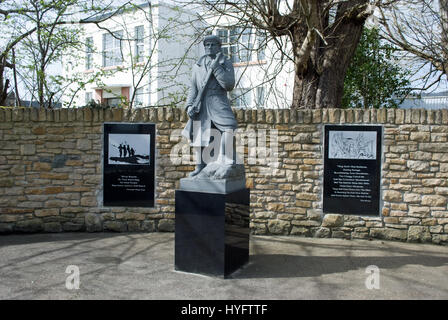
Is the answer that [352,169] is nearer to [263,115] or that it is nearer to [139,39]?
[263,115]

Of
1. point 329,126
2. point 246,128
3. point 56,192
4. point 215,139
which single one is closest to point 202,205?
point 215,139

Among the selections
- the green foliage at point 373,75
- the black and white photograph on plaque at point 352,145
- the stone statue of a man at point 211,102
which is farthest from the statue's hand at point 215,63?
the green foliage at point 373,75

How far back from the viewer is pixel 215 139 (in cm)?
501

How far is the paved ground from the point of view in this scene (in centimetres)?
428

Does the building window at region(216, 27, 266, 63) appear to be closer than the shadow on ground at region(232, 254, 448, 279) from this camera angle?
No

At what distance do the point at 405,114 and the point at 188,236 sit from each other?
13.5ft

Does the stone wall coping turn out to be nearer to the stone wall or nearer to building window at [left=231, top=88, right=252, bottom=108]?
the stone wall

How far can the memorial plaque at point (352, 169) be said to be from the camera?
265 inches

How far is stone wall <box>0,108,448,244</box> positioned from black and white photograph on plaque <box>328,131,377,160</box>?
0.18 meters

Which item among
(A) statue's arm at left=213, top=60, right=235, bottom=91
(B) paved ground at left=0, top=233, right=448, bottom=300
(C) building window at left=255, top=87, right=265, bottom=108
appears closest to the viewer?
(B) paved ground at left=0, top=233, right=448, bottom=300

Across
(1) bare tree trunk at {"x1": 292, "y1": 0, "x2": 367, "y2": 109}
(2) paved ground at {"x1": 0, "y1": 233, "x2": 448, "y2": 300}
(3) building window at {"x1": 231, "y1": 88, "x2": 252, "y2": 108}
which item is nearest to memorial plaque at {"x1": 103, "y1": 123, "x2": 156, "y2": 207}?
(2) paved ground at {"x1": 0, "y1": 233, "x2": 448, "y2": 300}

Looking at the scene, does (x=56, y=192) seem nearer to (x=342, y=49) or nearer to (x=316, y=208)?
(x=316, y=208)

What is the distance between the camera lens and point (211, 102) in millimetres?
4984

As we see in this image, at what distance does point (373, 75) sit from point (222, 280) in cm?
810
